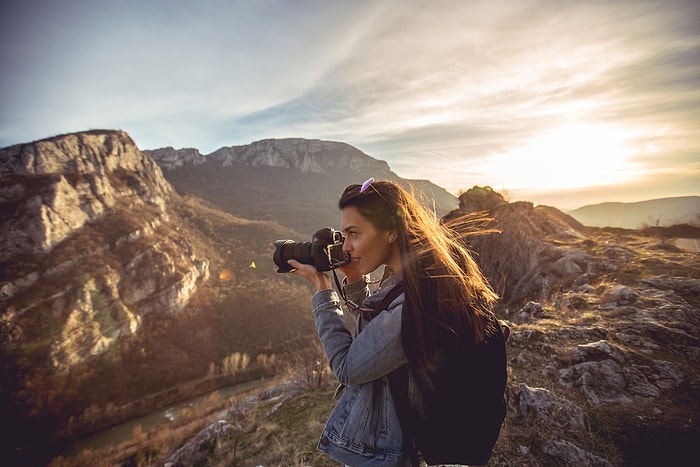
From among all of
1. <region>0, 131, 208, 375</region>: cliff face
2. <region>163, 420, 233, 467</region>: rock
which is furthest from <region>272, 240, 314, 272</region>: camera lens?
<region>0, 131, 208, 375</region>: cliff face

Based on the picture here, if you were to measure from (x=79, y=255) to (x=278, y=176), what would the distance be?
4432 inches

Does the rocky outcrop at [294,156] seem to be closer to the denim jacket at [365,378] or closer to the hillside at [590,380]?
the hillside at [590,380]

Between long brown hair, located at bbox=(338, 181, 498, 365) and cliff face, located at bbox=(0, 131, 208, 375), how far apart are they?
52764mm

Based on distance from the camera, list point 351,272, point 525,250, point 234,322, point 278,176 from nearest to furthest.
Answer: point 351,272
point 525,250
point 234,322
point 278,176

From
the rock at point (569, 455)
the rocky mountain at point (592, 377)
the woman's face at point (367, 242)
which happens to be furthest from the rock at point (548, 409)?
the woman's face at point (367, 242)

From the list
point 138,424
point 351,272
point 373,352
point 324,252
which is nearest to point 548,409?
point 351,272

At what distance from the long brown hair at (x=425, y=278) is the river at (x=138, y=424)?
37290mm

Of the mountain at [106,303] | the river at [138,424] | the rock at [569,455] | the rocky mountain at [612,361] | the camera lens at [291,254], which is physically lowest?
the river at [138,424]

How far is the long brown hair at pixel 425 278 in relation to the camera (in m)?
0.96

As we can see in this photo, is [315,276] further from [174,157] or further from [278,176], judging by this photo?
[174,157]

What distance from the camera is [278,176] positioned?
152m

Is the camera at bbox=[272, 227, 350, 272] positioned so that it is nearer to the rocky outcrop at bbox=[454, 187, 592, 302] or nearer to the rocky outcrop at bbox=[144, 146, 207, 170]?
the rocky outcrop at bbox=[454, 187, 592, 302]

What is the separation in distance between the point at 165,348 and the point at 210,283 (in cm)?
1778

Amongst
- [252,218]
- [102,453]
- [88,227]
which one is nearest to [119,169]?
[88,227]
